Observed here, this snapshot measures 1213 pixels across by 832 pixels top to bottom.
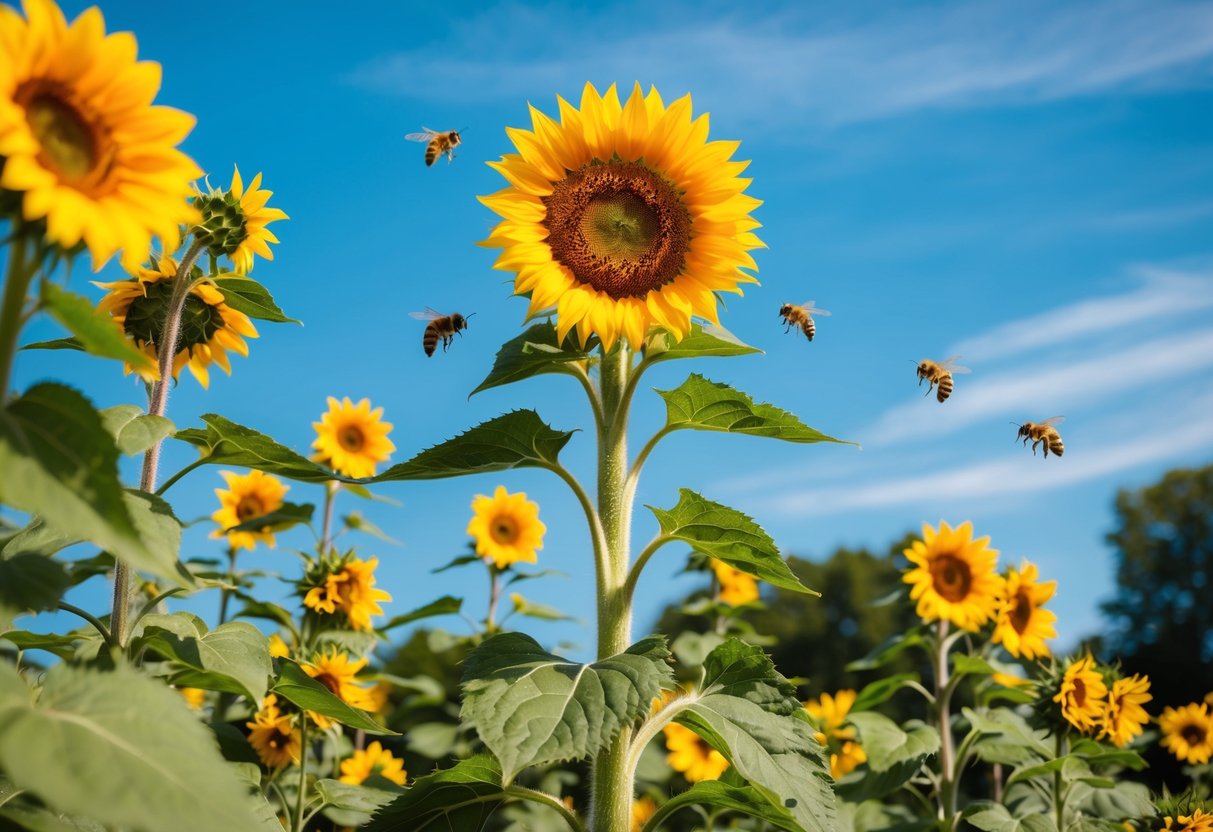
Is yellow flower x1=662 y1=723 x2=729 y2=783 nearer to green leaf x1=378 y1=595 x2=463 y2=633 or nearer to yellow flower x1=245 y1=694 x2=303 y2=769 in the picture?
green leaf x1=378 y1=595 x2=463 y2=633

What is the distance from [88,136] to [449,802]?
1.85 metres

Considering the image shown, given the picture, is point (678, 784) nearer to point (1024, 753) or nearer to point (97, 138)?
point (1024, 753)

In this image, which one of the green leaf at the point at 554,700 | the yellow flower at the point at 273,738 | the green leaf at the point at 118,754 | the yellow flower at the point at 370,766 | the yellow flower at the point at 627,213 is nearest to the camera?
the green leaf at the point at 118,754

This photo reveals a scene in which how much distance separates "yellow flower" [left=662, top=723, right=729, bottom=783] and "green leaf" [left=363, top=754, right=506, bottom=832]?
3.34 meters

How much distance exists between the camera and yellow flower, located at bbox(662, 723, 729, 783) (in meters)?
6.00

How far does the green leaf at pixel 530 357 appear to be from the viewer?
2.70 metres

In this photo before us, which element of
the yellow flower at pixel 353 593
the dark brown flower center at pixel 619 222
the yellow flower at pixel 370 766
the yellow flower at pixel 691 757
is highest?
the dark brown flower center at pixel 619 222

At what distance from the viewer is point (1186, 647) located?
28.1 m

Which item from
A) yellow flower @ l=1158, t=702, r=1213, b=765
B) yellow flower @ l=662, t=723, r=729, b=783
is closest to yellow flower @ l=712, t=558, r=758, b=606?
yellow flower @ l=662, t=723, r=729, b=783

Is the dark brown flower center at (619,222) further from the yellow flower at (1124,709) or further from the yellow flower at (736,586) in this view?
the yellow flower at (736,586)

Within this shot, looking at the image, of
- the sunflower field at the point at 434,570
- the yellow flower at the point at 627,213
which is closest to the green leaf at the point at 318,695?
the sunflower field at the point at 434,570

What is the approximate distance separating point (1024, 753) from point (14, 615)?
429 cm

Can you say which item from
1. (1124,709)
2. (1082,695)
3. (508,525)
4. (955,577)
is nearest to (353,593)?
(508,525)

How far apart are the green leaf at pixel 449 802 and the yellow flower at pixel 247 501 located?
111 inches
